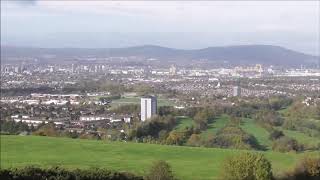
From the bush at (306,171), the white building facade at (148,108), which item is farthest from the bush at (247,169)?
the white building facade at (148,108)

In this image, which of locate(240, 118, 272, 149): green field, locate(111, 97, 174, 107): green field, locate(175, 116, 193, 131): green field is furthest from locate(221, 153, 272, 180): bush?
locate(111, 97, 174, 107): green field

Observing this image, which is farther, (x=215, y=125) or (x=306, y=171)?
(x=215, y=125)

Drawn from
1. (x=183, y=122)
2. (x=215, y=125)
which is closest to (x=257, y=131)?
(x=215, y=125)

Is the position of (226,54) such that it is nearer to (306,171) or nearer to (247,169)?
(306,171)

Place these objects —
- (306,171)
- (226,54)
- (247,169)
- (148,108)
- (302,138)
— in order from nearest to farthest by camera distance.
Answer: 1. (247,169)
2. (306,171)
3. (302,138)
4. (148,108)
5. (226,54)

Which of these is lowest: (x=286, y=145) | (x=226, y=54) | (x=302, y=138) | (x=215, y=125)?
(x=286, y=145)

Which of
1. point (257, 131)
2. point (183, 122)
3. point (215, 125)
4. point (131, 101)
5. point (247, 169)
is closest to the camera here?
point (247, 169)

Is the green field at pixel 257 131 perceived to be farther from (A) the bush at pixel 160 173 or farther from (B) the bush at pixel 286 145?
(A) the bush at pixel 160 173

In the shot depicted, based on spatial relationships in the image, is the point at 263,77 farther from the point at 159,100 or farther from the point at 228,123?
the point at 228,123
